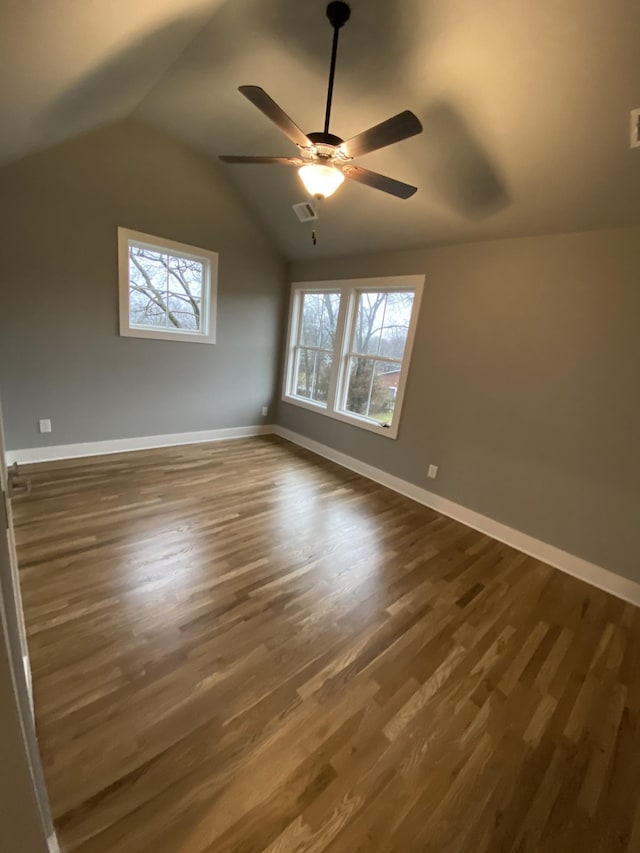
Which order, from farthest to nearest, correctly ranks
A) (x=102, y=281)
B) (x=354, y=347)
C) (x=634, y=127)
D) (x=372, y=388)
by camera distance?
(x=354, y=347) → (x=372, y=388) → (x=102, y=281) → (x=634, y=127)

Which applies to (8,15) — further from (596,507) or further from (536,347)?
(596,507)

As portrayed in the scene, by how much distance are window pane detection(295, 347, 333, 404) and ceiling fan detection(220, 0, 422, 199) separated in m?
2.50

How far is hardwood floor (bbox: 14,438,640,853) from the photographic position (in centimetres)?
112

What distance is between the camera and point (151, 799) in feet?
3.65

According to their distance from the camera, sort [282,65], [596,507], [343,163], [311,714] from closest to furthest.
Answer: [311,714], [343,163], [282,65], [596,507]

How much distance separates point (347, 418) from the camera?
407 cm

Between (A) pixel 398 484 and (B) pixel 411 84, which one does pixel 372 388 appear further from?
(B) pixel 411 84

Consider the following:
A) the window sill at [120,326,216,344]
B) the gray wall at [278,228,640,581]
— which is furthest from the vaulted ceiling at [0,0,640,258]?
the window sill at [120,326,216,344]

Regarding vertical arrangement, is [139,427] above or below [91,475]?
above

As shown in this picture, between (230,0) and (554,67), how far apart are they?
5.59 feet

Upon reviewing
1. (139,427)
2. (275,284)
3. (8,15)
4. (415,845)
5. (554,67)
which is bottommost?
(415,845)

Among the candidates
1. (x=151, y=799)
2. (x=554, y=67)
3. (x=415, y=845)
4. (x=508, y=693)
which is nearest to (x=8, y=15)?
(x=554, y=67)

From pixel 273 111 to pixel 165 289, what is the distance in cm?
265

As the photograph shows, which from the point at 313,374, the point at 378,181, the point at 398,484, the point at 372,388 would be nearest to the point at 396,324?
the point at 372,388
